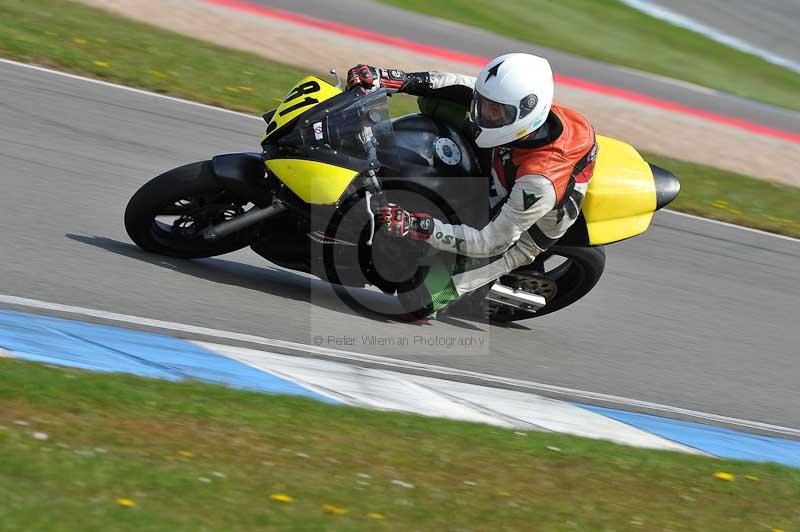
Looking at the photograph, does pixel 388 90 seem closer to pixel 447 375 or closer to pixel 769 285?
pixel 447 375

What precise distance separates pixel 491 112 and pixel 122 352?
82.7 inches

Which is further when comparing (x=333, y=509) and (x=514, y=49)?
(x=514, y=49)

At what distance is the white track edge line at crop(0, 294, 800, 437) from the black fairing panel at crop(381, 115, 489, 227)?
80 cm

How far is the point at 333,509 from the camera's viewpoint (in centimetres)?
378

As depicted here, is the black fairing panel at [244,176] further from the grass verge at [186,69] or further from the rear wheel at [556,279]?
the grass verge at [186,69]

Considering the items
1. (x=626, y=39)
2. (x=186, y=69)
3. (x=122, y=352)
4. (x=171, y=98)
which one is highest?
(x=626, y=39)

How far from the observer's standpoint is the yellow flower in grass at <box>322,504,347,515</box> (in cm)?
376

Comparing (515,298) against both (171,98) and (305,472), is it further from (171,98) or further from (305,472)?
(171,98)

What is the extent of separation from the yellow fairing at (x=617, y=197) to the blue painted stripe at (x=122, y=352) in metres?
2.01

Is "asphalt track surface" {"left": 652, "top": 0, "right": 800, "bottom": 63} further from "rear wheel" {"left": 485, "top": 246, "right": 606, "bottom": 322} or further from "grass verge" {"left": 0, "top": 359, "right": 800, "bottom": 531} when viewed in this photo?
"grass verge" {"left": 0, "top": 359, "right": 800, "bottom": 531}

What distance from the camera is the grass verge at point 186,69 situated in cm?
995

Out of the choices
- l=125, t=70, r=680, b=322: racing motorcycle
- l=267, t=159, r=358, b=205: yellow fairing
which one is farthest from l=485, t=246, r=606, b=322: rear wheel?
l=267, t=159, r=358, b=205: yellow fairing

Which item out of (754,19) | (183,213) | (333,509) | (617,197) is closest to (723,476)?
(617,197)

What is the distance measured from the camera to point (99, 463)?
3.68m
